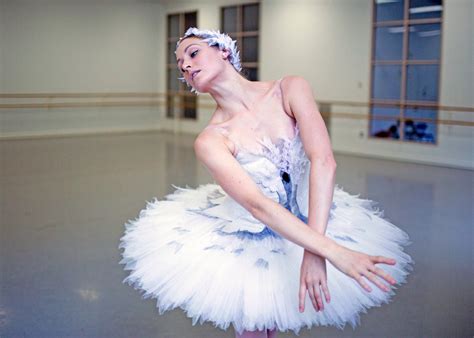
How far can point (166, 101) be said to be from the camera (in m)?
14.1

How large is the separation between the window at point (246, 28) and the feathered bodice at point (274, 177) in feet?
33.1

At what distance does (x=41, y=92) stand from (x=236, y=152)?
11551 mm

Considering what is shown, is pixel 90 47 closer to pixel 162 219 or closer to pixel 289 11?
pixel 289 11

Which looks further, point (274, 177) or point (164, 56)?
point (164, 56)

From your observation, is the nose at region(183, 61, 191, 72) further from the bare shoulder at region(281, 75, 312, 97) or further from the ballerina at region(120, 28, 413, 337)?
the bare shoulder at region(281, 75, 312, 97)

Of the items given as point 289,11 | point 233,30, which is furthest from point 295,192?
point 233,30

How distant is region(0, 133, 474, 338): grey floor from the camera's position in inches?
111

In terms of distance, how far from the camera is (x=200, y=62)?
156cm

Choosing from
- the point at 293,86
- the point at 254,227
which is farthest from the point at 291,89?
the point at 254,227

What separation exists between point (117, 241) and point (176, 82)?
9.89 meters

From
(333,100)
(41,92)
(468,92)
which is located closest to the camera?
(468,92)

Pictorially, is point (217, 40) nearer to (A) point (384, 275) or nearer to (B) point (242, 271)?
(B) point (242, 271)

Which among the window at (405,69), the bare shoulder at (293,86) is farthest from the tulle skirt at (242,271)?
the window at (405,69)

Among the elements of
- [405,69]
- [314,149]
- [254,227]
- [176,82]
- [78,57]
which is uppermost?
[78,57]
